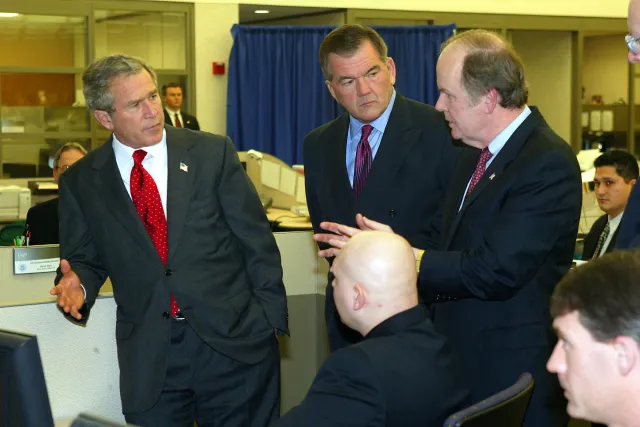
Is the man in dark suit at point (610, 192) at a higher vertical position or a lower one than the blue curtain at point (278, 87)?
lower

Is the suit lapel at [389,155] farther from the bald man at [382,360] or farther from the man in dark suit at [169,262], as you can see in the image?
the bald man at [382,360]

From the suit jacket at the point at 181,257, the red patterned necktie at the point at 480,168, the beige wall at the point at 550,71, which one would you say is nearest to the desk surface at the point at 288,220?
the suit jacket at the point at 181,257

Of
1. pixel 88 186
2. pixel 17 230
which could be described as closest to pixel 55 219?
pixel 17 230

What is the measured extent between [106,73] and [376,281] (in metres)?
1.29

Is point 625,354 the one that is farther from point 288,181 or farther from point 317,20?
point 317,20

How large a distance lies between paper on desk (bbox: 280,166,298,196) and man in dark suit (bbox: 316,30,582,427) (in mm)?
5391

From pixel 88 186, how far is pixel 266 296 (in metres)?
0.64

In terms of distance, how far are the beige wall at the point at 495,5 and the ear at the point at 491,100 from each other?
27.2ft

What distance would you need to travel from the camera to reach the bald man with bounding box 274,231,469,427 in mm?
1878

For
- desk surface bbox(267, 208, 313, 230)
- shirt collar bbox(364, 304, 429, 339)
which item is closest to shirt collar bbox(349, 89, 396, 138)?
shirt collar bbox(364, 304, 429, 339)

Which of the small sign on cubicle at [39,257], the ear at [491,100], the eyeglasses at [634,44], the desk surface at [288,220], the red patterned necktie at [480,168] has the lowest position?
the desk surface at [288,220]

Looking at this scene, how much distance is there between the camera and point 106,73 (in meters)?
2.87

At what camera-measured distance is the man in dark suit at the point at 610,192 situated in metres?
4.76

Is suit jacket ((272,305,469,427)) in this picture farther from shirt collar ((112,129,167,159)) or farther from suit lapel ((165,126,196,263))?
shirt collar ((112,129,167,159))
